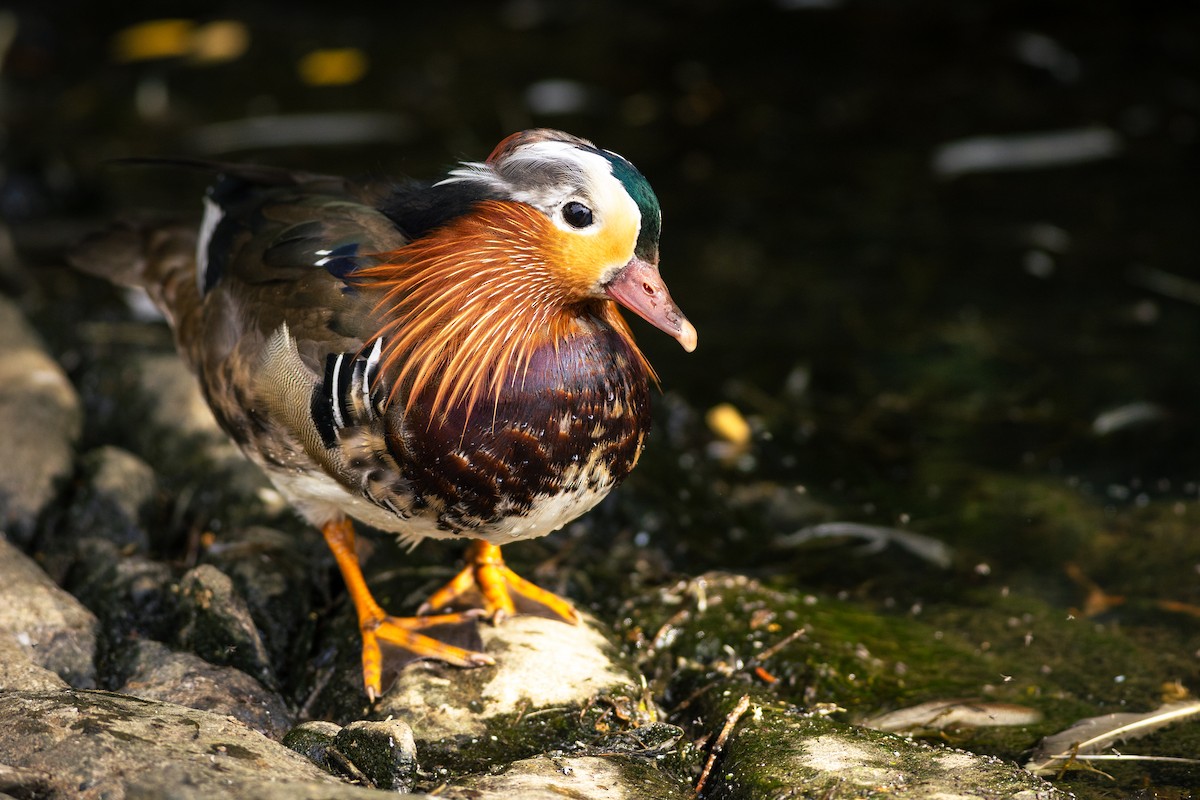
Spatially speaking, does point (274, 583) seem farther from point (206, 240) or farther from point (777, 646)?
point (777, 646)

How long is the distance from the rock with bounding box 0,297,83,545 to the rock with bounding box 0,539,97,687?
0.50 metres

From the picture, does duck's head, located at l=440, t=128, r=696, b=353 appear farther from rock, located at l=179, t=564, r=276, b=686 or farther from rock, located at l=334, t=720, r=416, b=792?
rock, located at l=179, t=564, r=276, b=686

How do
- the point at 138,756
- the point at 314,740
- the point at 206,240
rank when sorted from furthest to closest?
the point at 206,240 < the point at 314,740 < the point at 138,756

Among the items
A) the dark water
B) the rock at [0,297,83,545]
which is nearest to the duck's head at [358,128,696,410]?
the dark water

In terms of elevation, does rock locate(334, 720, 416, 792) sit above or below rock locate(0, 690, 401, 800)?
below

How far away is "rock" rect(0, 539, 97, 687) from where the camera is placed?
3.15 meters

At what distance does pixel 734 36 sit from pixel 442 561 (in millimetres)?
5468

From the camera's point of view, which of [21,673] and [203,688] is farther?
[203,688]

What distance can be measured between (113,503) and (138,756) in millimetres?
1623

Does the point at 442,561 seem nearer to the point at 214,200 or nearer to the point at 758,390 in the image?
the point at 214,200

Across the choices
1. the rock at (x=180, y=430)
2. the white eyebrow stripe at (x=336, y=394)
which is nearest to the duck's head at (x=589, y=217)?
the white eyebrow stripe at (x=336, y=394)

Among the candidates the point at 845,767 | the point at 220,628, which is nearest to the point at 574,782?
the point at 845,767

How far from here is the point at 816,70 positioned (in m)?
8.00

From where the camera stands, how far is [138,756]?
246 centimetres
